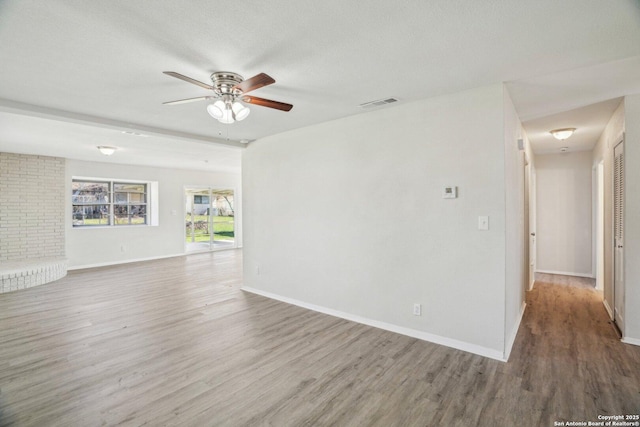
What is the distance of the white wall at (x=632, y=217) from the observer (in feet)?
9.91

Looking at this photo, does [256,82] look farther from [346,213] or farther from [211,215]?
[211,215]

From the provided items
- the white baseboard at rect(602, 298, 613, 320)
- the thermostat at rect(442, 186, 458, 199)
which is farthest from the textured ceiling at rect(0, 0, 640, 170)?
the white baseboard at rect(602, 298, 613, 320)

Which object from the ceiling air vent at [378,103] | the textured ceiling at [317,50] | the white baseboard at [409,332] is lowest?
the white baseboard at [409,332]

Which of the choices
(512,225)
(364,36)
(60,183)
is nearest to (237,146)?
(364,36)

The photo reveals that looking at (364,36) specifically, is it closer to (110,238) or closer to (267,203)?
(267,203)

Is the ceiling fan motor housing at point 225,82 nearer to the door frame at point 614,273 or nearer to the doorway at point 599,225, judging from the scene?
the door frame at point 614,273

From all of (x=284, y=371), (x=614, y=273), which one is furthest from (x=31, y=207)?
(x=614, y=273)

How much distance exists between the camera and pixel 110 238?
7633 millimetres

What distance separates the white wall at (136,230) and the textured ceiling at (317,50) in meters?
4.84

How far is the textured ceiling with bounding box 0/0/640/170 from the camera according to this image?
1.71 meters

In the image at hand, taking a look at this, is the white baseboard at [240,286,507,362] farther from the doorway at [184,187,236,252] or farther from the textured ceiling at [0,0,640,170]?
the doorway at [184,187,236,252]

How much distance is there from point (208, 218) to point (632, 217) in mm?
9459

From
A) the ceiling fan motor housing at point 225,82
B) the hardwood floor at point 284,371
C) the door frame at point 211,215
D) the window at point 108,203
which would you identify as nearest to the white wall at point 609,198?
the hardwood floor at point 284,371

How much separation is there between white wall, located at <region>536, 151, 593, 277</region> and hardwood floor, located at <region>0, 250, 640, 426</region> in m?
2.32
